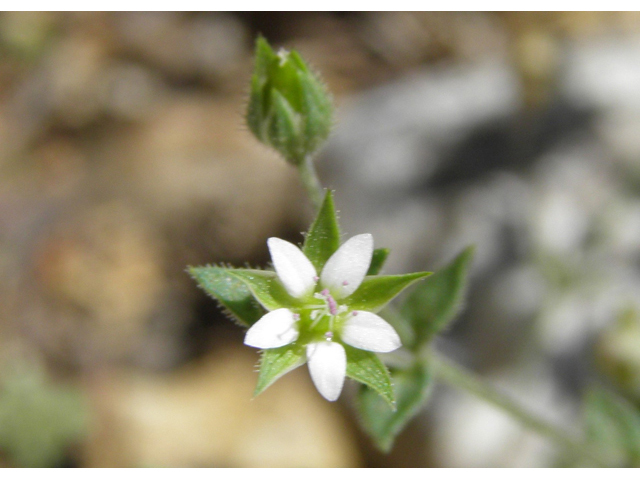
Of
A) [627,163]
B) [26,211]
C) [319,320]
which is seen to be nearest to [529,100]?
[627,163]

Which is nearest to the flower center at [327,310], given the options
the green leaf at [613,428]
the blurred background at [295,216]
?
the green leaf at [613,428]

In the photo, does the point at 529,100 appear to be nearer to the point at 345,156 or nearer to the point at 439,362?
the point at 345,156

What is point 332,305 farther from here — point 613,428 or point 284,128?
point 613,428

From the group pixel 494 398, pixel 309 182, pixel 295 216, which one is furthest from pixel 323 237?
pixel 295 216

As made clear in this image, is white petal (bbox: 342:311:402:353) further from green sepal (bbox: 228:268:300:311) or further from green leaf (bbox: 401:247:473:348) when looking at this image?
green leaf (bbox: 401:247:473:348)

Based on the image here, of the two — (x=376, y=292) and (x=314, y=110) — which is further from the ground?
(x=314, y=110)

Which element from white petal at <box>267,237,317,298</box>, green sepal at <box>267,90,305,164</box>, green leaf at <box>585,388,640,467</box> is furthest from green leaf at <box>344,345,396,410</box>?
green leaf at <box>585,388,640,467</box>
